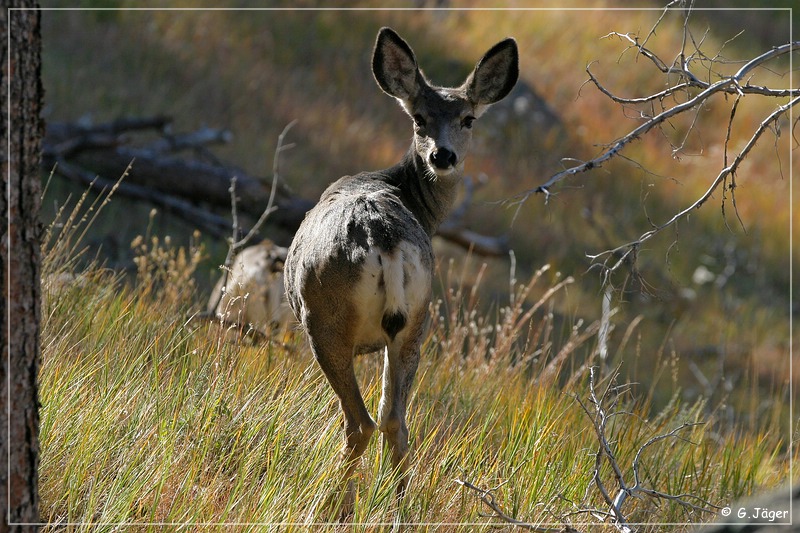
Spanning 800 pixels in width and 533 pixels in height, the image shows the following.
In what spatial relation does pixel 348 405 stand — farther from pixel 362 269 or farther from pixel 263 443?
pixel 362 269

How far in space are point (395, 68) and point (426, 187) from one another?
77cm

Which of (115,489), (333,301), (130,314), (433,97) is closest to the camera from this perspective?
(115,489)

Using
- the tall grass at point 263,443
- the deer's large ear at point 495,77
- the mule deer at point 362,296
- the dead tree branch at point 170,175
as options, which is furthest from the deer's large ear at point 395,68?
the dead tree branch at point 170,175

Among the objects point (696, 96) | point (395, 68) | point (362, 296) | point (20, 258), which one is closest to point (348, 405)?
point (362, 296)

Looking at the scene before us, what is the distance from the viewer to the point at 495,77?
6.51 m

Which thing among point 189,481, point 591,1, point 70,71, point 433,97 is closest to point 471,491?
point 189,481

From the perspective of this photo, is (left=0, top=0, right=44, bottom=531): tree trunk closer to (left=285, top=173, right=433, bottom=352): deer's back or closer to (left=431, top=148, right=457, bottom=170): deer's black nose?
(left=285, top=173, right=433, bottom=352): deer's back

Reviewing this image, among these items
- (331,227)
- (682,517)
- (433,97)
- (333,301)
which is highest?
(433,97)

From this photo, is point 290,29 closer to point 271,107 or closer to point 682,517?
point 271,107

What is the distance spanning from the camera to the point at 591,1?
22.8 metres

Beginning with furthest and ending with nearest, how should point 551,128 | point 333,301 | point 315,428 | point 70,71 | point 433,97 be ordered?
point 551,128, point 70,71, point 433,97, point 315,428, point 333,301

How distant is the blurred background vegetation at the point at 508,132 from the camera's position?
603 inches

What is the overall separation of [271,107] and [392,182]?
11.3 m

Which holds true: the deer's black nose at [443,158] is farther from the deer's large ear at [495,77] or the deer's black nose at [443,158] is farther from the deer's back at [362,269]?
the deer's back at [362,269]
